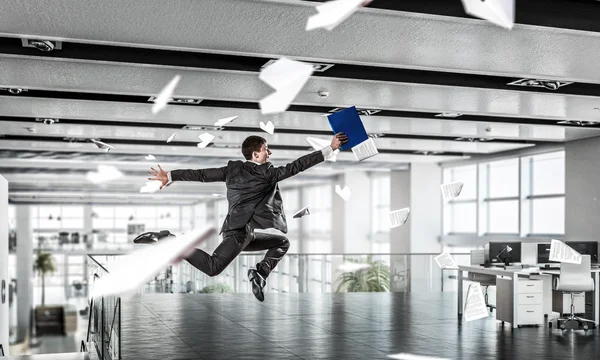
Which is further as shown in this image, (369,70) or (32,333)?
(32,333)

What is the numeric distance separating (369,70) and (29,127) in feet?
20.5

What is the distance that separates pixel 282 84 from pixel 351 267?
12.9 m

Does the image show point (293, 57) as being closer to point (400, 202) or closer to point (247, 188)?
point (247, 188)

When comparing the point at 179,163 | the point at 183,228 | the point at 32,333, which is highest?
the point at 179,163

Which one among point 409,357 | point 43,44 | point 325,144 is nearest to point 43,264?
point 409,357

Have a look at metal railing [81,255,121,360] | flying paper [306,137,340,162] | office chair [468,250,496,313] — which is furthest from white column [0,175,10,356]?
office chair [468,250,496,313]

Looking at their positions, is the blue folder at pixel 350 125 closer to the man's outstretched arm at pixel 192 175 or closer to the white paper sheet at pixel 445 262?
the man's outstretched arm at pixel 192 175

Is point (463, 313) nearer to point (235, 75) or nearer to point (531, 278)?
point (531, 278)

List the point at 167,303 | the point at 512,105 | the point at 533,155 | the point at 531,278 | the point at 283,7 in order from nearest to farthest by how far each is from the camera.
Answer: the point at 283,7 < the point at 512,105 < the point at 531,278 < the point at 167,303 < the point at 533,155

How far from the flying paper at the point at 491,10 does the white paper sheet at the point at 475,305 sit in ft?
26.8

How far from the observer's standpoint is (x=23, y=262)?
34.2 meters

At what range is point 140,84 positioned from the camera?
27.5ft

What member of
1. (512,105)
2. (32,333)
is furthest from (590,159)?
(32,333)

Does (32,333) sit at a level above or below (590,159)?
below
